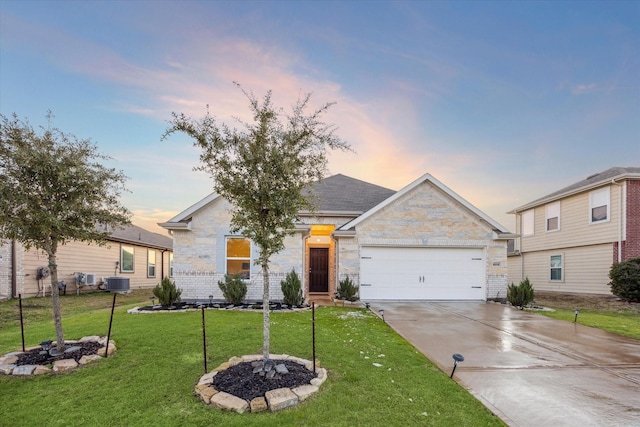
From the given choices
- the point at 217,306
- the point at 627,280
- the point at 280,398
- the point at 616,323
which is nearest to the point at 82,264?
the point at 217,306

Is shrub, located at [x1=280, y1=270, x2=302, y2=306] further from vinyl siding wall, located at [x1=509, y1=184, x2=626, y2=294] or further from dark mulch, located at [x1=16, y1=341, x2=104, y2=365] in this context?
vinyl siding wall, located at [x1=509, y1=184, x2=626, y2=294]

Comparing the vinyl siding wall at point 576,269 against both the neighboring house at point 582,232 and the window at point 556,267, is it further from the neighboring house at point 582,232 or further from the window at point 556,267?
the window at point 556,267

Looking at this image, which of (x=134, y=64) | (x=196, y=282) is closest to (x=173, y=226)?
(x=196, y=282)

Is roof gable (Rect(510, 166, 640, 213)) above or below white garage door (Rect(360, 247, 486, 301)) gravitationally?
Answer: above

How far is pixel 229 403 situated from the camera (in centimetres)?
368

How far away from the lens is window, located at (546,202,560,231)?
18.9 meters

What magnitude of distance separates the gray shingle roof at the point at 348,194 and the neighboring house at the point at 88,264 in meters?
8.66

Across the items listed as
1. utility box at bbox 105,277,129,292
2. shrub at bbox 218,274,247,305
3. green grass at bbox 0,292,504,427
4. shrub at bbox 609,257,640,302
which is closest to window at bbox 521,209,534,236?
shrub at bbox 609,257,640,302

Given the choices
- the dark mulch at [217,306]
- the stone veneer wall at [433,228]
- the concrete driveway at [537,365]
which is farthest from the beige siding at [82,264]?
the concrete driveway at [537,365]

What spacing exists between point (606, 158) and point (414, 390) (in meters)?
19.2

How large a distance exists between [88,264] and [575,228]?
26.6m

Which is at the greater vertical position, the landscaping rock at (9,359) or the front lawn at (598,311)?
the landscaping rock at (9,359)

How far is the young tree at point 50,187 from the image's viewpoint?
519 cm

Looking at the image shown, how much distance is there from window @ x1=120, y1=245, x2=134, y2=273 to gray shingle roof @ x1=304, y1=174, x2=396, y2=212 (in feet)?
43.9
